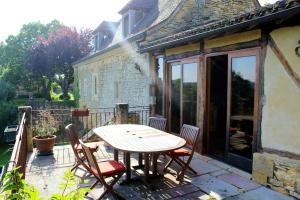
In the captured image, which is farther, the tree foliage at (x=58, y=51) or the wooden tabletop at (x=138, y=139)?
the tree foliage at (x=58, y=51)

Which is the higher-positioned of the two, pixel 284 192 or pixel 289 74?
pixel 289 74

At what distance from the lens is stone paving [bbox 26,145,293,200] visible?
3.75m

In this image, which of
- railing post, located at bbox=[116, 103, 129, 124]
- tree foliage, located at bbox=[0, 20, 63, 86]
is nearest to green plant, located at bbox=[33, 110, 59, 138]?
railing post, located at bbox=[116, 103, 129, 124]

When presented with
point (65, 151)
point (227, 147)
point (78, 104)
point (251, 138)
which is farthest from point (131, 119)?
point (78, 104)

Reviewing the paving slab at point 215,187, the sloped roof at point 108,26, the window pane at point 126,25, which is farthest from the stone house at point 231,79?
the sloped roof at point 108,26

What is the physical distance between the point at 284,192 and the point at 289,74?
1827 millimetres

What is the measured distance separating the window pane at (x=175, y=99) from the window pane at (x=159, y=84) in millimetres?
531

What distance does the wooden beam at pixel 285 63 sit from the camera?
3723 mm

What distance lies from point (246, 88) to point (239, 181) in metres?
1.72

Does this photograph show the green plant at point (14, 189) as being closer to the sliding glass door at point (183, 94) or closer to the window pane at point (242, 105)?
the window pane at point (242, 105)

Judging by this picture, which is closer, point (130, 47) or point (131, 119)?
point (131, 119)

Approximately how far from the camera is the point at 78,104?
19953mm

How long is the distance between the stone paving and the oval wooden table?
0.28 m

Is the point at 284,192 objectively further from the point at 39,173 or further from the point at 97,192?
the point at 39,173
